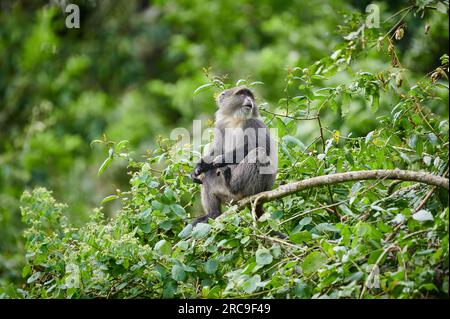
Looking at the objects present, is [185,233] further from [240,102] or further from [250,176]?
[240,102]

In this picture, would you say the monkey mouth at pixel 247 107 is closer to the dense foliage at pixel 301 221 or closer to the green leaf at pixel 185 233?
the dense foliage at pixel 301 221

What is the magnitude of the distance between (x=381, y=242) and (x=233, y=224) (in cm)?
87

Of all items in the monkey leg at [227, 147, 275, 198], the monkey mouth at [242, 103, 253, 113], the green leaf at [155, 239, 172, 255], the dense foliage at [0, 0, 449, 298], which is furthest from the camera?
the monkey mouth at [242, 103, 253, 113]

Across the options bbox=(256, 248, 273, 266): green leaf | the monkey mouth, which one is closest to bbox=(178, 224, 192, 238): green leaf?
bbox=(256, 248, 273, 266): green leaf

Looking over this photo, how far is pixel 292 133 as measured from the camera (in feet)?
16.6

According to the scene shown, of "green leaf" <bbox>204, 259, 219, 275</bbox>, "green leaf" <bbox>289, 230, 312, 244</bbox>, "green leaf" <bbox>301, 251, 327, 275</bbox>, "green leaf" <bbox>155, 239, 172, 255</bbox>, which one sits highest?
"green leaf" <bbox>289, 230, 312, 244</bbox>

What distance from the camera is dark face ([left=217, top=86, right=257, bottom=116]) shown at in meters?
5.84

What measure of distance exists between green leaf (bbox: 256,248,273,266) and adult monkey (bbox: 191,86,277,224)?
1491mm

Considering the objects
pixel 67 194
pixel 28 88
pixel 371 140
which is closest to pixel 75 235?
pixel 371 140

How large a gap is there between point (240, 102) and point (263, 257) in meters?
2.29

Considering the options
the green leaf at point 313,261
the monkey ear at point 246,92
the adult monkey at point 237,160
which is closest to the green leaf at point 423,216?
the green leaf at point 313,261

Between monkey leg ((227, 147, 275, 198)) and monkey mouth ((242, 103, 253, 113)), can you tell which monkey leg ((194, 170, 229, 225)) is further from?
monkey mouth ((242, 103, 253, 113))

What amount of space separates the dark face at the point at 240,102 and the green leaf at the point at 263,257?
7.06ft
